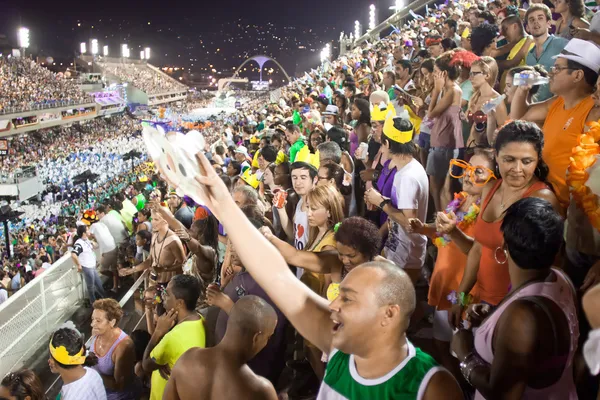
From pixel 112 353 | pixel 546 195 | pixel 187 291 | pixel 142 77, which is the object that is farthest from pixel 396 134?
pixel 142 77

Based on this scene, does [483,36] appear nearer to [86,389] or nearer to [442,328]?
[442,328]

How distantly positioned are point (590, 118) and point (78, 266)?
20.1ft

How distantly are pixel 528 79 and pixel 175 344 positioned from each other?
294cm

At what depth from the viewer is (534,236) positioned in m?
1.92

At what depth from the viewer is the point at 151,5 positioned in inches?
5492

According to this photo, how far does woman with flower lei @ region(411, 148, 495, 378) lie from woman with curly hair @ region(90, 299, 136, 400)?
7.26 ft

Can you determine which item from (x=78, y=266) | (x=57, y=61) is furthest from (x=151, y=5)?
(x=78, y=266)

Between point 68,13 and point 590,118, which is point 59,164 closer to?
point 590,118

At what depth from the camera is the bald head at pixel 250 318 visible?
2.72 m

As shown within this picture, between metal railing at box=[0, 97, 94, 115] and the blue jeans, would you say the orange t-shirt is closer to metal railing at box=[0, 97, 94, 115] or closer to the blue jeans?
the blue jeans

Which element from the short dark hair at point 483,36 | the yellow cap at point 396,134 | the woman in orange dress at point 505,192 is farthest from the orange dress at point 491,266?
the short dark hair at point 483,36

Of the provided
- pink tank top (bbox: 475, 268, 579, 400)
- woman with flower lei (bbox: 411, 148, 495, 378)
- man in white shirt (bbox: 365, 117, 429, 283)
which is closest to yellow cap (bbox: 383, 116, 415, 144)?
man in white shirt (bbox: 365, 117, 429, 283)

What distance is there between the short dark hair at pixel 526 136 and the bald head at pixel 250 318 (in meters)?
1.47

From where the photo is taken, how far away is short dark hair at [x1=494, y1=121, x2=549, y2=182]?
2.52 metres
